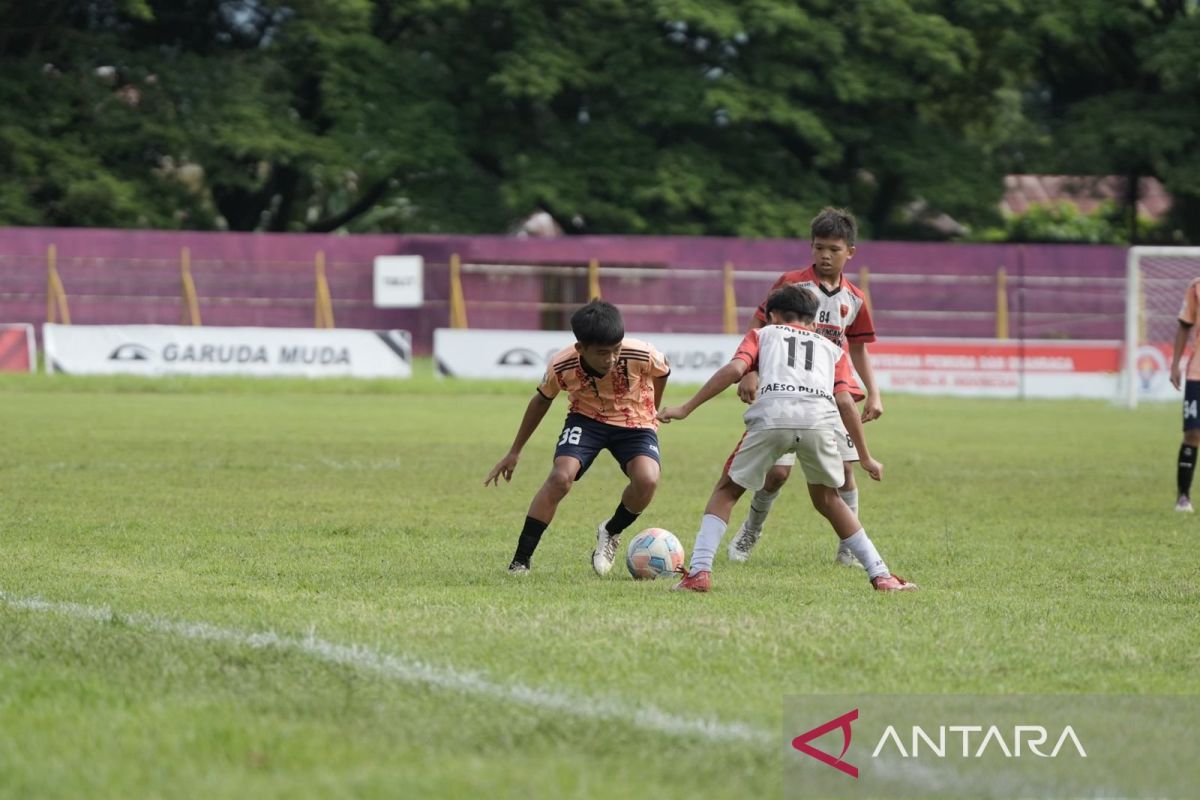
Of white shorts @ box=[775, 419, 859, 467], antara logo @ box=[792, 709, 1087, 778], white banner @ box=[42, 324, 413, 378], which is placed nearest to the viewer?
antara logo @ box=[792, 709, 1087, 778]

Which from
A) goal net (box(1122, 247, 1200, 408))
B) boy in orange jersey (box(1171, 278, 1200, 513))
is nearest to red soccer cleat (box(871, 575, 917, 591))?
boy in orange jersey (box(1171, 278, 1200, 513))

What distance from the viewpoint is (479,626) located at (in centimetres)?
624

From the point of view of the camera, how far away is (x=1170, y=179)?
38.3 meters

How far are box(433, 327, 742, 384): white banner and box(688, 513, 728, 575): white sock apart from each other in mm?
20140

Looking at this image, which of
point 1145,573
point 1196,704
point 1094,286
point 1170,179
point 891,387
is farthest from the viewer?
point 1170,179

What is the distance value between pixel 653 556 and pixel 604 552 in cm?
36

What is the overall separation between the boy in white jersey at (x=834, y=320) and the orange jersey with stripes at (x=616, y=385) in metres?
0.69

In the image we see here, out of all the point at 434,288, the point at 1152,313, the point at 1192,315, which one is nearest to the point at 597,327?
the point at 1192,315

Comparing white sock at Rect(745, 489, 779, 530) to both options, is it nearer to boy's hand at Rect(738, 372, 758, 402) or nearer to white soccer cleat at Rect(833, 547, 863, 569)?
white soccer cleat at Rect(833, 547, 863, 569)

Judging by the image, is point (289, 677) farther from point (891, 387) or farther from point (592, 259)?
point (592, 259)

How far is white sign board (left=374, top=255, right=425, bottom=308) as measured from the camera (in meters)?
35.0

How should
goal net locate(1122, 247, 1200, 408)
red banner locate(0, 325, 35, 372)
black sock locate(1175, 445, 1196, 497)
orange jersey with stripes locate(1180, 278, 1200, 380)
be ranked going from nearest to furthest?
orange jersey with stripes locate(1180, 278, 1200, 380) → black sock locate(1175, 445, 1196, 497) → goal net locate(1122, 247, 1200, 408) → red banner locate(0, 325, 35, 372)

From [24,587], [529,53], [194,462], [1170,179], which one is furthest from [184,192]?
[24,587]

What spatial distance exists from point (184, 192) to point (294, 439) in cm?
2397
